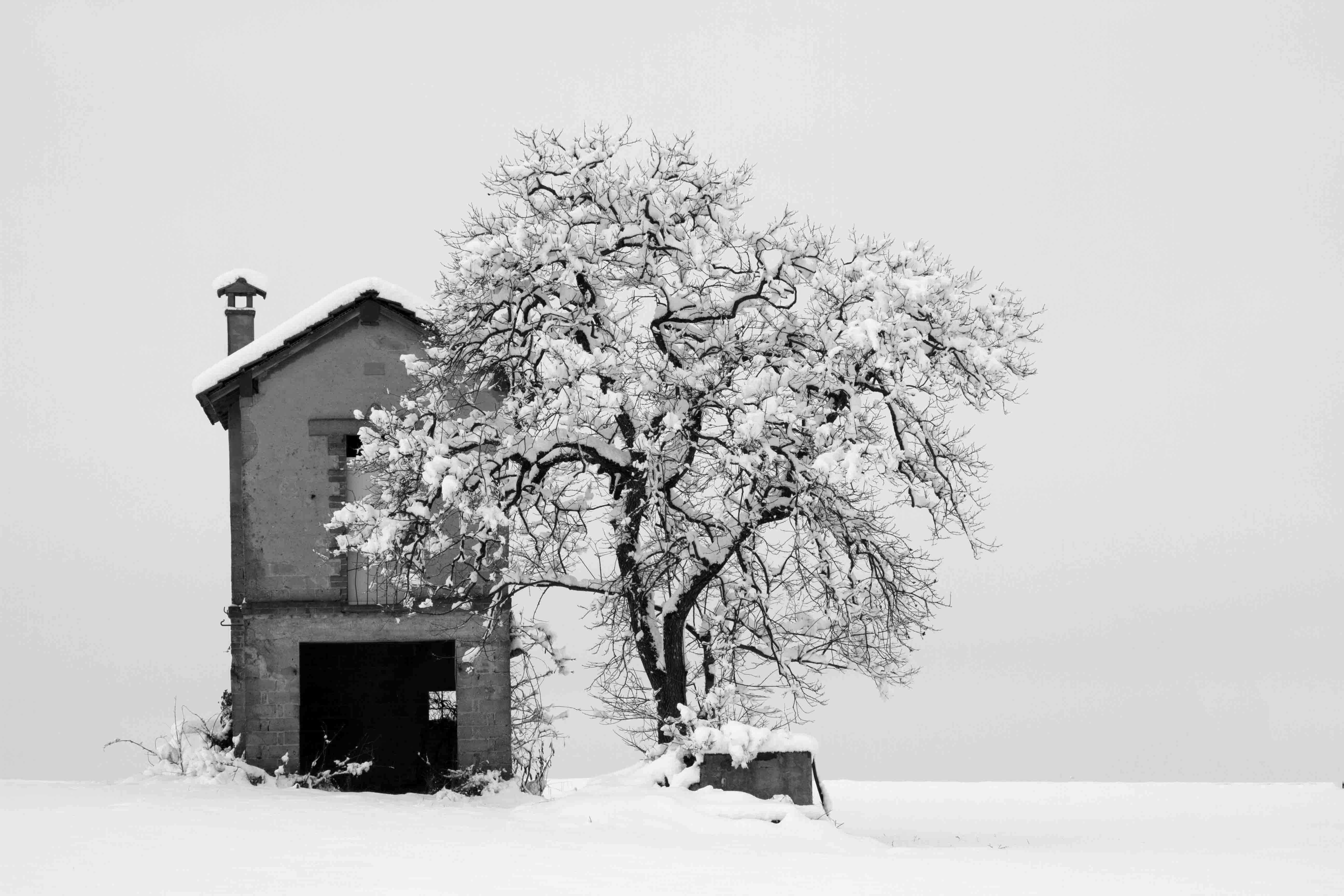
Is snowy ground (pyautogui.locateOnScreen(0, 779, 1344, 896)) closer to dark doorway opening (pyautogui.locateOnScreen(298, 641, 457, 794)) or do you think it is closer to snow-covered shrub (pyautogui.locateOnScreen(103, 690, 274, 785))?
snow-covered shrub (pyautogui.locateOnScreen(103, 690, 274, 785))

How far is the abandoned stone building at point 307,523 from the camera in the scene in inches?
787

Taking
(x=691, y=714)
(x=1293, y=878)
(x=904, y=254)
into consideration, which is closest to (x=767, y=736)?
(x=691, y=714)

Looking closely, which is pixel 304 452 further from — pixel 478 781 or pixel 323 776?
pixel 478 781

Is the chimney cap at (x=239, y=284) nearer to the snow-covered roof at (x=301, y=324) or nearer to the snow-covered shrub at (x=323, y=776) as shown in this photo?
the snow-covered roof at (x=301, y=324)

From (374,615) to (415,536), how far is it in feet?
7.39

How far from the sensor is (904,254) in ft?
61.6

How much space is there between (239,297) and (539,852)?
45.3 feet

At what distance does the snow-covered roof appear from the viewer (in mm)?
20203

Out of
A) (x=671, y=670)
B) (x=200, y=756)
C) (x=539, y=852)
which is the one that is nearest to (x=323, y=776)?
(x=200, y=756)

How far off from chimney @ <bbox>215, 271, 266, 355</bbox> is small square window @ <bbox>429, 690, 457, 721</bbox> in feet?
25.3

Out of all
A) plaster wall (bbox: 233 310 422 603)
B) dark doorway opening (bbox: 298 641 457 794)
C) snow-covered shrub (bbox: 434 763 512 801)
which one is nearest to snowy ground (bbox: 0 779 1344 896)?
snow-covered shrub (bbox: 434 763 512 801)

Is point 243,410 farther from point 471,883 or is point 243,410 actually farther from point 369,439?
point 471,883

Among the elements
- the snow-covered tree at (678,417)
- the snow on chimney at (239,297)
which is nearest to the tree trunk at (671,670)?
the snow-covered tree at (678,417)

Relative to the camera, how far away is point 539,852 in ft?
40.0
